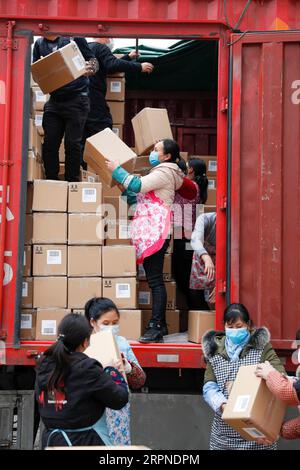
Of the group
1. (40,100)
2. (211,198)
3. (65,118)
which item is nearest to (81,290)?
(65,118)

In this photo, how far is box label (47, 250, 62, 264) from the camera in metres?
6.12

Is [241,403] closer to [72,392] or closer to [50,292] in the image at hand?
[72,392]

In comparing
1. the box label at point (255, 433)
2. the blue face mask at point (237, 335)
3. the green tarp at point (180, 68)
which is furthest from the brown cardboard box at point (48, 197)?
the green tarp at point (180, 68)

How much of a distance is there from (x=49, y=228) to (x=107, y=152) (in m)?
0.74

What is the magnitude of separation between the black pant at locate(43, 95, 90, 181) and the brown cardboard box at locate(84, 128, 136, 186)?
1.42 feet

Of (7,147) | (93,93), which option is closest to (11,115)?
(7,147)

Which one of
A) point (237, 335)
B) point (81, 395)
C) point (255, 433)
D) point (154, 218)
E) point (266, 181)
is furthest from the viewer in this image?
point (154, 218)

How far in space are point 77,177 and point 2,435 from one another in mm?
2166

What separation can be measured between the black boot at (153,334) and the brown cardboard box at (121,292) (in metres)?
0.19

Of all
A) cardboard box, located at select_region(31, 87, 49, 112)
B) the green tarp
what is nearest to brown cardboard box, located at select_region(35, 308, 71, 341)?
cardboard box, located at select_region(31, 87, 49, 112)

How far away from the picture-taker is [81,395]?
4.12 metres

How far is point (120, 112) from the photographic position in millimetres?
→ 7777

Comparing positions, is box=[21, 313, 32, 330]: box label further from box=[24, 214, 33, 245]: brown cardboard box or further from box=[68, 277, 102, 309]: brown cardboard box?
box=[24, 214, 33, 245]: brown cardboard box

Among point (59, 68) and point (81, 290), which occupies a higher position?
point (59, 68)
